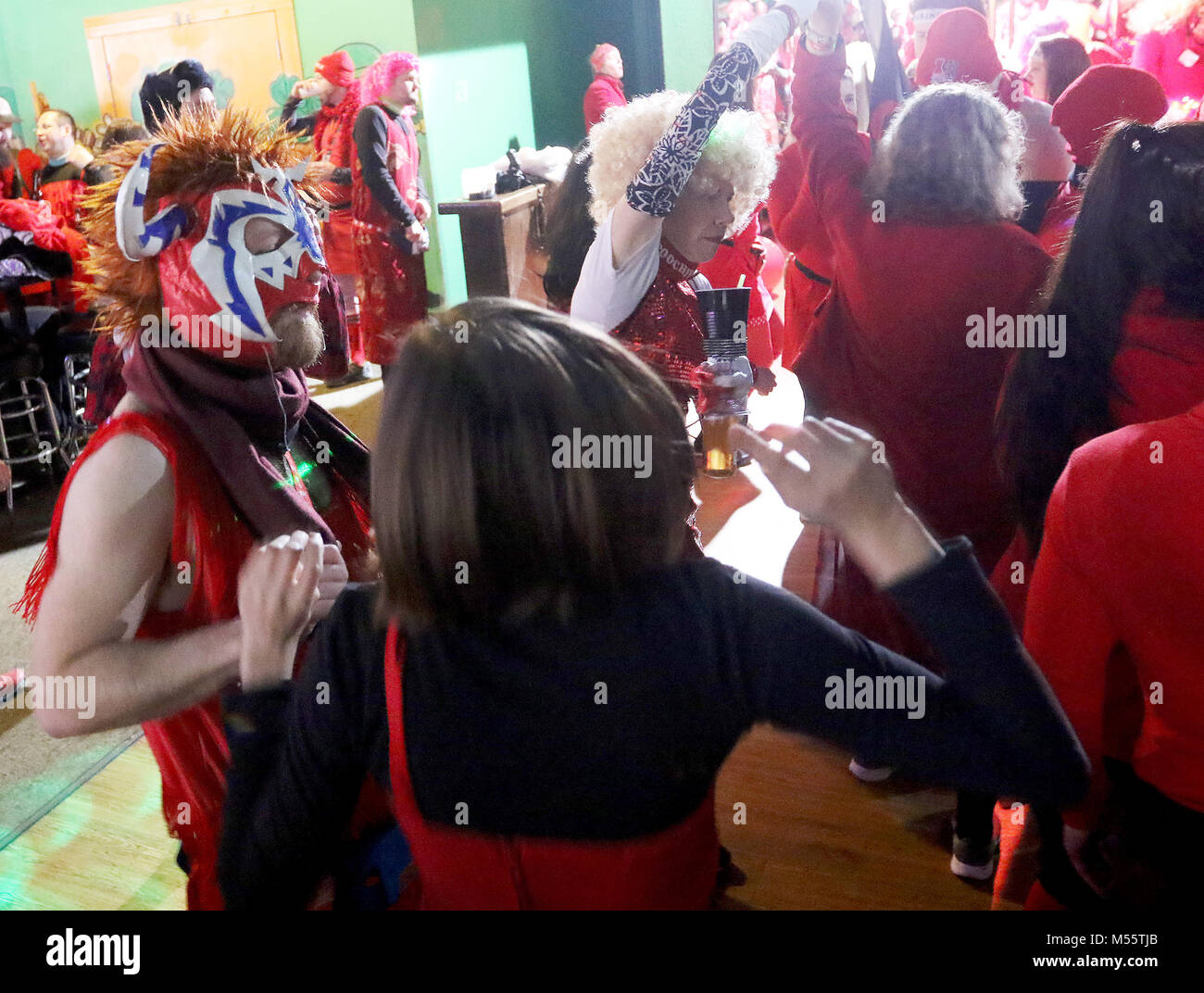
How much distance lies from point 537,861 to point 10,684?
2.73 metres

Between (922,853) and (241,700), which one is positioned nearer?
(241,700)

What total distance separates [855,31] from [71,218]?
4.91 meters

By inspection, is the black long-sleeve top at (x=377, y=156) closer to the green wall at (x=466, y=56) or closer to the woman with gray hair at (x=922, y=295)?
the green wall at (x=466, y=56)

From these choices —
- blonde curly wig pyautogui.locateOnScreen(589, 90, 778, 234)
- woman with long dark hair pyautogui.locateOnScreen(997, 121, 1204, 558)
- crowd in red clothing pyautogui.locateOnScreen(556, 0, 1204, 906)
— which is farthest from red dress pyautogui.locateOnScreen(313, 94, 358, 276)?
woman with long dark hair pyautogui.locateOnScreen(997, 121, 1204, 558)

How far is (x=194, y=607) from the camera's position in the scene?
1.26 metres

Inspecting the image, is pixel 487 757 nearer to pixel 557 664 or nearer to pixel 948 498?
pixel 557 664

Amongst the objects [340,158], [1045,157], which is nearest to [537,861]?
[1045,157]

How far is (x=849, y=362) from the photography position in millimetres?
2160

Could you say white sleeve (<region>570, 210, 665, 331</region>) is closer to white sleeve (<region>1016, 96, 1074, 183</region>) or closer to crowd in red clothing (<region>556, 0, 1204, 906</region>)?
crowd in red clothing (<region>556, 0, 1204, 906</region>)

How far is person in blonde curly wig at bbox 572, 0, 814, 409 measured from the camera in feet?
5.36

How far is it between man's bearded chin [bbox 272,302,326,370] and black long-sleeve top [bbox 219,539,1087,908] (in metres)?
0.61

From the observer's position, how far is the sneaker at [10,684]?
292cm

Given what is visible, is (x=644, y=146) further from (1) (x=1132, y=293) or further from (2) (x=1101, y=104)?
(2) (x=1101, y=104)
